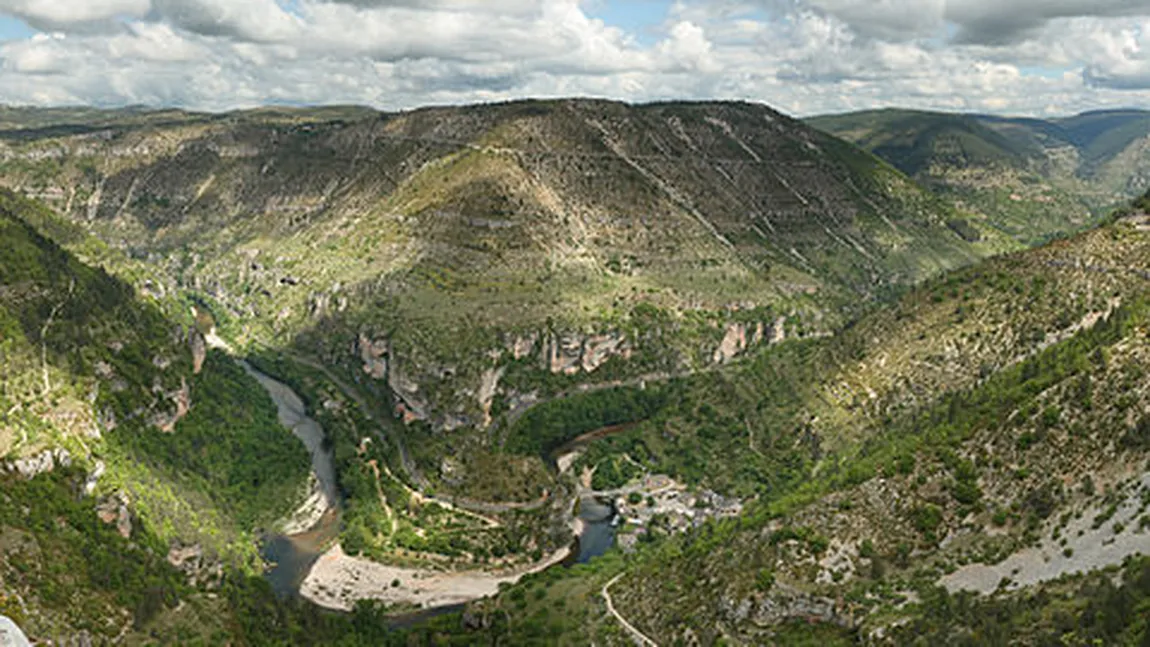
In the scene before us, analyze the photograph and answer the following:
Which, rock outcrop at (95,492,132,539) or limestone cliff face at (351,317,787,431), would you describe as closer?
rock outcrop at (95,492,132,539)

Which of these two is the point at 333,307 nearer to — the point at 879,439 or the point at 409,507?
the point at 409,507

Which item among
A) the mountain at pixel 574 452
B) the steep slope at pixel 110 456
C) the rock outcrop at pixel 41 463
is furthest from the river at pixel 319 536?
the rock outcrop at pixel 41 463

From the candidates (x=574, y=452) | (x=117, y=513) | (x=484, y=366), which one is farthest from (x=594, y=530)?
(x=117, y=513)

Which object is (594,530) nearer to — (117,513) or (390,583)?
(390,583)

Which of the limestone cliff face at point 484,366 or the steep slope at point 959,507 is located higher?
the steep slope at point 959,507

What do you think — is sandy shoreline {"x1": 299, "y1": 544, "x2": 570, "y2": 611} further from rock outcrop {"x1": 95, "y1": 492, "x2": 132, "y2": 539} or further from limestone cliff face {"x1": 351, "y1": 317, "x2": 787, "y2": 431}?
limestone cliff face {"x1": 351, "y1": 317, "x2": 787, "y2": 431}

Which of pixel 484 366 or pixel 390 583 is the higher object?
pixel 484 366

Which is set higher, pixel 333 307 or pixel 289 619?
pixel 333 307

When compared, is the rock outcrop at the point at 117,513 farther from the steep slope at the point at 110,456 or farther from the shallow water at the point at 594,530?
the shallow water at the point at 594,530

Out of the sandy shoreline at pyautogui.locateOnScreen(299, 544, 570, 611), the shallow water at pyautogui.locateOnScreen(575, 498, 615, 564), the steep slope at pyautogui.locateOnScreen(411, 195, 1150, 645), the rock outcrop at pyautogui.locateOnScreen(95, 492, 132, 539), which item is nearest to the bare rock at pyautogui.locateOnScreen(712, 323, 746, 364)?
the shallow water at pyautogui.locateOnScreen(575, 498, 615, 564)

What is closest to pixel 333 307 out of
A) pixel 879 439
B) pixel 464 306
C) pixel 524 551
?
pixel 464 306

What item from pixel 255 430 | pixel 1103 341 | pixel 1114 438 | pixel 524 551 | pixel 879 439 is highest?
pixel 1103 341
